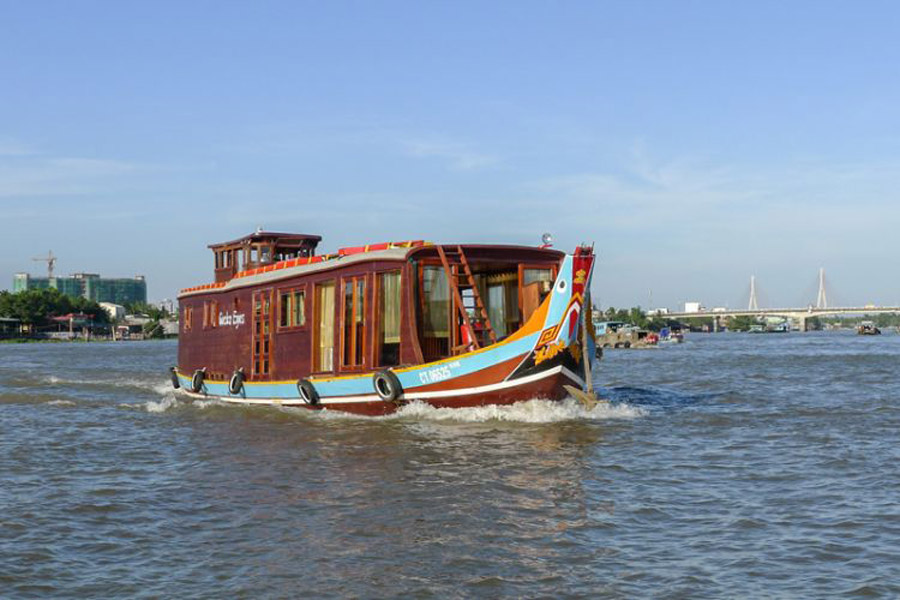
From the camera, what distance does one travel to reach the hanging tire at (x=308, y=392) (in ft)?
72.7

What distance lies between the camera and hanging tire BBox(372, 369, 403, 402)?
19656 mm

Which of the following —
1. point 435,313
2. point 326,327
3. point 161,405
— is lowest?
point 161,405

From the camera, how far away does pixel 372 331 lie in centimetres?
2072

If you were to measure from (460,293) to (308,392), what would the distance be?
4552 mm

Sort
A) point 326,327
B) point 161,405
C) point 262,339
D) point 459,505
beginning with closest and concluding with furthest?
point 459,505 → point 326,327 → point 262,339 → point 161,405

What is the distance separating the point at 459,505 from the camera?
11906 mm

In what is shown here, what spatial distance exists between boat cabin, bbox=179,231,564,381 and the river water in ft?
5.53

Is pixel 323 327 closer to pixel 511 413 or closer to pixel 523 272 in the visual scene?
pixel 523 272

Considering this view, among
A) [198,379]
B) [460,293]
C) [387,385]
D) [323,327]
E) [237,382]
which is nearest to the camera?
[387,385]

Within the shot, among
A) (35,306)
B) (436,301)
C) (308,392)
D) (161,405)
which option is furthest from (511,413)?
(35,306)

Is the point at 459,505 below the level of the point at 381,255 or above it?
below

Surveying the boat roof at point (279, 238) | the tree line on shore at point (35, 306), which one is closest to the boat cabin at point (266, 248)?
the boat roof at point (279, 238)

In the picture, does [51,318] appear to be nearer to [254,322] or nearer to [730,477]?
[254,322]

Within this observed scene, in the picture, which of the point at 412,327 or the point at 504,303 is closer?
the point at 412,327
